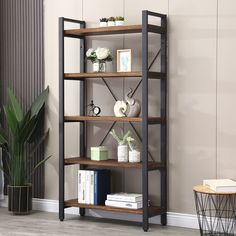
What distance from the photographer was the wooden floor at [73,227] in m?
4.98

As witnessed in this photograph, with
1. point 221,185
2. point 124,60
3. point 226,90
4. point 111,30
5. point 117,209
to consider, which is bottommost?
point 117,209

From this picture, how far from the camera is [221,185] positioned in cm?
461

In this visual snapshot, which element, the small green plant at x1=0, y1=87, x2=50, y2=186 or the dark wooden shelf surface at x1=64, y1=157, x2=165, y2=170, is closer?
the dark wooden shelf surface at x1=64, y1=157, x2=165, y2=170

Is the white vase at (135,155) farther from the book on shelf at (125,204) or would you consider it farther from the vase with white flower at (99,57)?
the vase with white flower at (99,57)

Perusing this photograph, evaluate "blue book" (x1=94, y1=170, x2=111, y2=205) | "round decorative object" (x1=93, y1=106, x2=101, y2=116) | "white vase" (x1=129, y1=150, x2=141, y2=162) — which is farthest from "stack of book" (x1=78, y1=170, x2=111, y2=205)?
"round decorative object" (x1=93, y1=106, x2=101, y2=116)

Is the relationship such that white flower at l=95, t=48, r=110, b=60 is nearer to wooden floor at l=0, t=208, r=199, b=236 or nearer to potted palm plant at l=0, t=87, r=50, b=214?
potted palm plant at l=0, t=87, r=50, b=214

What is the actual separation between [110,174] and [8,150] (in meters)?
1.17

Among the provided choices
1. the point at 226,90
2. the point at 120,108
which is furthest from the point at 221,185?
the point at 120,108

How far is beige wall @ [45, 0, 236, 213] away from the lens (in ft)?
16.2

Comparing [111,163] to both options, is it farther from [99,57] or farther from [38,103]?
[38,103]

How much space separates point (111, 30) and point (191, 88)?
2.67ft

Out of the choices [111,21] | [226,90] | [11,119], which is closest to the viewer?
[226,90]

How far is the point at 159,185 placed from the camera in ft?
17.4

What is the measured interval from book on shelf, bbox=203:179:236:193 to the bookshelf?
52cm
